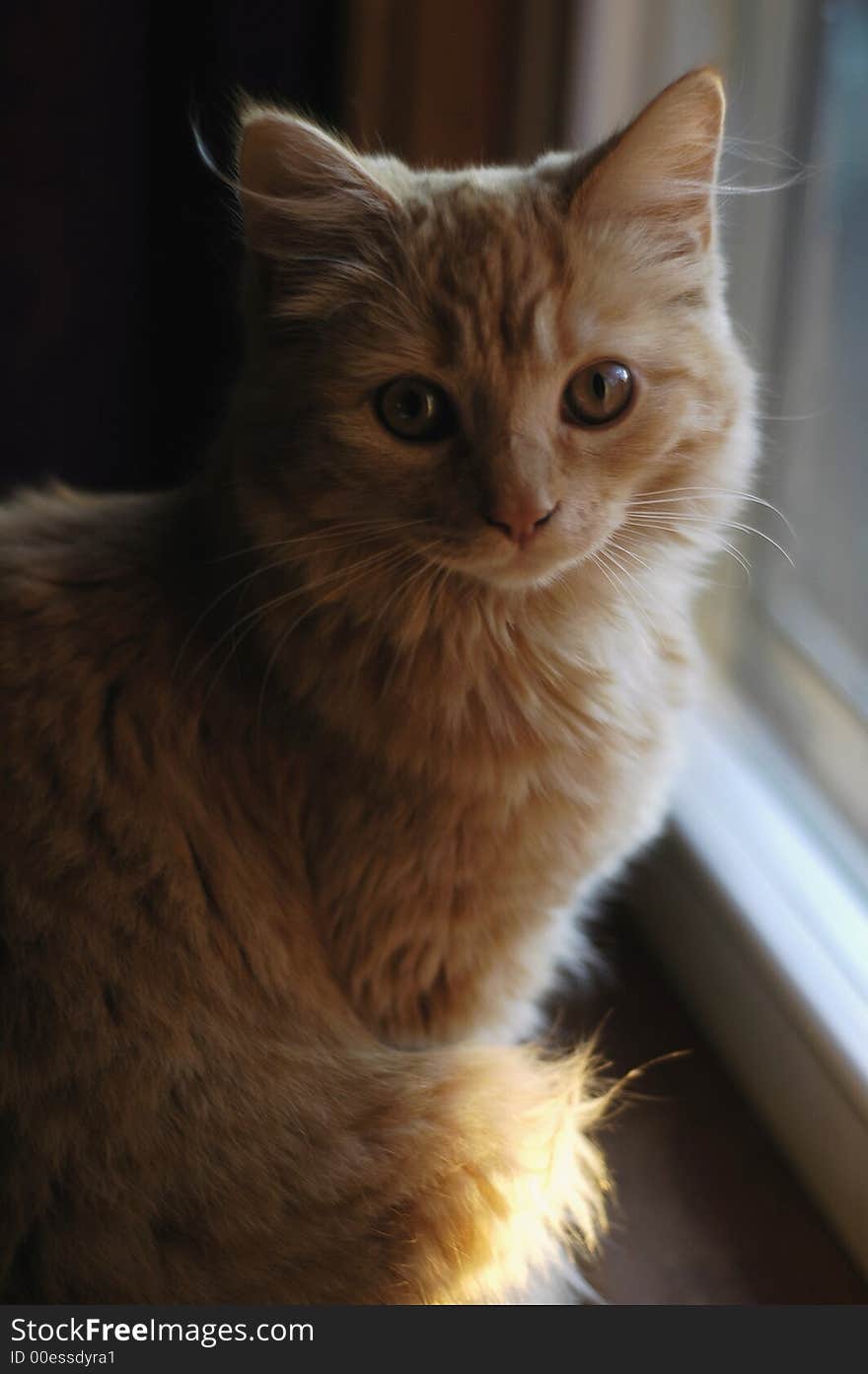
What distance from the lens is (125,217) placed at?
210 centimetres

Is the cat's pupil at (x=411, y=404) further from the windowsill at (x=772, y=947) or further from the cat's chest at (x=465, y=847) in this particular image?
the windowsill at (x=772, y=947)

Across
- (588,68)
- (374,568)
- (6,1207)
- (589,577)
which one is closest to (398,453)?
(374,568)

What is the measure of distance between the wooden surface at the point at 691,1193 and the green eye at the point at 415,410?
0.82 metres

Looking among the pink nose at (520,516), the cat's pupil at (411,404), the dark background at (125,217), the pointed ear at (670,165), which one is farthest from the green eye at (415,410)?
the dark background at (125,217)

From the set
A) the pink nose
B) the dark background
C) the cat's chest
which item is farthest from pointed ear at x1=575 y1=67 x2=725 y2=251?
the dark background

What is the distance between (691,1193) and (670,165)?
1022mm

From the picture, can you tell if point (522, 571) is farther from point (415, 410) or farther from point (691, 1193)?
point (691, 1193)

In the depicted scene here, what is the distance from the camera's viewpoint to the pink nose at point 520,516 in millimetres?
1077

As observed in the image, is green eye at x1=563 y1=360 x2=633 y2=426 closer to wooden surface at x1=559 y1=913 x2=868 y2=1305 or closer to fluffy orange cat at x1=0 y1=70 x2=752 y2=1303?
fluffy orange cat at x1=0 y1=70 x2=752 y2=1303

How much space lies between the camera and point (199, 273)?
209cm

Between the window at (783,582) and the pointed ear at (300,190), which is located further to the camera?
the window at (783,582)

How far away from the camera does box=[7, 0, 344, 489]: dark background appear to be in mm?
1931

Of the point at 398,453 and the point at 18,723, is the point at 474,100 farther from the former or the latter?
the point at 18,723

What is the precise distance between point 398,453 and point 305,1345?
0.70m
